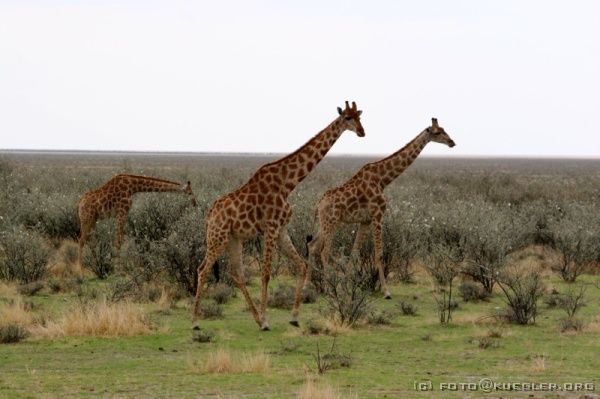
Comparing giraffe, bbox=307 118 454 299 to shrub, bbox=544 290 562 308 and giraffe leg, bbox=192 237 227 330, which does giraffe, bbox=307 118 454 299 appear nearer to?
shrub, bbox=544 290 562 308

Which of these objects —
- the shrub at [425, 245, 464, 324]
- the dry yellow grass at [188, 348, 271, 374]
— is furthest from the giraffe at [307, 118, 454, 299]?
the dry yellow grass at [188, 348, 271, 374]

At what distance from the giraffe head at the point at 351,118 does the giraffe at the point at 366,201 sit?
2173 millimetres

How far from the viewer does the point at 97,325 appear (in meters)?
11.2

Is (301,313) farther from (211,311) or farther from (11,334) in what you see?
(11,334)

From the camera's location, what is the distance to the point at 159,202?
17.8 metres

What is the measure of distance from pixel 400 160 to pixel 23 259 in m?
6.60

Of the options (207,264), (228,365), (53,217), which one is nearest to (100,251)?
(53,217)

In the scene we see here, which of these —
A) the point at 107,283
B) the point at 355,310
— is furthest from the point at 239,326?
the point at 107,283

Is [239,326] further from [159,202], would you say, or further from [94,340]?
[159,202]

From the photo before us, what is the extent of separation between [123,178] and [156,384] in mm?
9593

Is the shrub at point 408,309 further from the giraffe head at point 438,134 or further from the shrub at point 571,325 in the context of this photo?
the giraffe head at point 438,134

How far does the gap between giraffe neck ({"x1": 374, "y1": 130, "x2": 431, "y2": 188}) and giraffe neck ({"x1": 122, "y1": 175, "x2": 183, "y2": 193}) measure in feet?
14.6

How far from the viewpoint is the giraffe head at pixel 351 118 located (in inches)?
491

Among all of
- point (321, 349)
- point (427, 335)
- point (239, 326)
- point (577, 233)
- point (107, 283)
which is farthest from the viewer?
point (577, 233)
